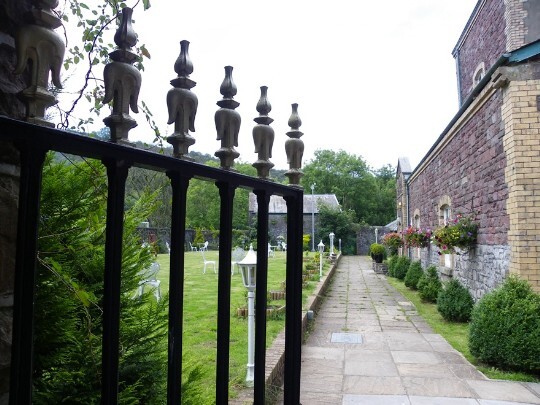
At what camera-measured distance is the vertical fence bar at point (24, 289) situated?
89 cm

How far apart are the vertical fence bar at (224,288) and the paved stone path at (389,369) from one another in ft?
10.8

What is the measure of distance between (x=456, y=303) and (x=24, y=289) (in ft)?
28.1

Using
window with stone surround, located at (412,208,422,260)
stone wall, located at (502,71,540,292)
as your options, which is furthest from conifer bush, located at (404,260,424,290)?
stone wall, located at (502,71,540,292)

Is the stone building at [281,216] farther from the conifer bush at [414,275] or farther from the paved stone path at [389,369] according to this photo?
the paved stone path at [389,369]

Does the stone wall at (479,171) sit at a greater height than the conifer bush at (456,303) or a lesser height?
greater

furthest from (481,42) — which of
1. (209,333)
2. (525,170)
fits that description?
(209,333)

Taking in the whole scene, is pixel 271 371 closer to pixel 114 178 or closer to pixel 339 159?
pixel 114 178

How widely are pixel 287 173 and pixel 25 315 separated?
126 cm

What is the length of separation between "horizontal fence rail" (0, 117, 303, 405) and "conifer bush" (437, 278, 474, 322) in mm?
7555

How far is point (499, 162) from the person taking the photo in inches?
255

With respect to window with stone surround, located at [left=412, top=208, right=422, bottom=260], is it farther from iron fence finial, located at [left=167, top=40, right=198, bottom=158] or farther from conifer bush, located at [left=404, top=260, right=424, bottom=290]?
iron fence finial, located at [left=167, top=40, right=198, bottom=158]

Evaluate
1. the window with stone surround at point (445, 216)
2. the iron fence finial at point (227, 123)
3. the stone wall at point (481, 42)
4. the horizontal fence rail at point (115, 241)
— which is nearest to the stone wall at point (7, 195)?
the horizontal fence rail at point (115, 241)

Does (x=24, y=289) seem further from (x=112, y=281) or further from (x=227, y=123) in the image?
(x=227, y=123)

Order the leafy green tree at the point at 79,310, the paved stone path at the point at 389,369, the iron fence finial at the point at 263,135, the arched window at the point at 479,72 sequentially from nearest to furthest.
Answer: the iron fence finial at the point at 263,135
the leafy green tree at the point at 79,310
the paved stone path at the point at 389,369
the arched window at the point at 479,72
